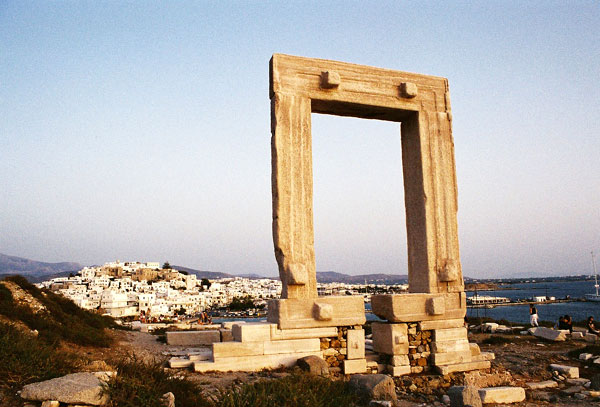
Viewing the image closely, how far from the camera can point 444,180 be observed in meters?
10.3

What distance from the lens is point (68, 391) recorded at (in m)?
4.66

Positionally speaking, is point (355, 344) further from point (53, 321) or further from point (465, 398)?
point (53, 321)

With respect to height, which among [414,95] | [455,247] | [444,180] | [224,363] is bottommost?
[224,363]

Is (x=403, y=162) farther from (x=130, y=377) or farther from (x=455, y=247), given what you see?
(x=130, y=377)

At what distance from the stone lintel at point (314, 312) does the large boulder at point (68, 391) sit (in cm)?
418

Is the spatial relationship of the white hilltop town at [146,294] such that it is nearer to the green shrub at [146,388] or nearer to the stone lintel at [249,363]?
the stone lintel at [249,363]

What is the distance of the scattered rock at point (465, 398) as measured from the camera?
7000 millimetres

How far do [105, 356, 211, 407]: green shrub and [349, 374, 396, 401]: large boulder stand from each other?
94.3 inches

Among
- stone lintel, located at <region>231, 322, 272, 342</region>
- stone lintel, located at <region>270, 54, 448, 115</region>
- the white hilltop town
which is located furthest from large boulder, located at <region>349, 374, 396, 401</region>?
the white hilltop town

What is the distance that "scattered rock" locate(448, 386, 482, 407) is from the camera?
7000mm

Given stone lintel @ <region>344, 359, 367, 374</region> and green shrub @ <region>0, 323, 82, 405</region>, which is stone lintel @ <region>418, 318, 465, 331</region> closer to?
stone lintel @ <region>344, 359, 367, 374</region>

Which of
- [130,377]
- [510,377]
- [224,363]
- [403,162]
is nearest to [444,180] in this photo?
[403,162]

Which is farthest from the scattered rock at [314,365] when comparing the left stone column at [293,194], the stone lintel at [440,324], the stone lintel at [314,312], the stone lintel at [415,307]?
the stone lintel at [440,324]

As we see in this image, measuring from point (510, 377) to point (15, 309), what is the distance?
11.1 metres
